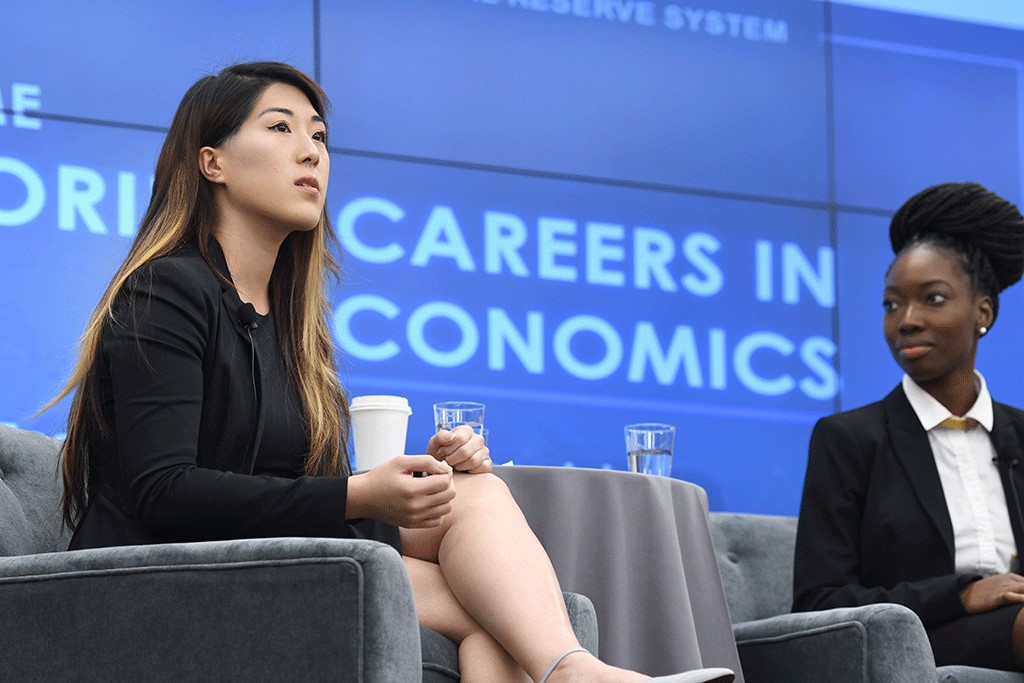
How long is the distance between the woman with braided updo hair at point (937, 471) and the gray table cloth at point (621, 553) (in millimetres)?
469

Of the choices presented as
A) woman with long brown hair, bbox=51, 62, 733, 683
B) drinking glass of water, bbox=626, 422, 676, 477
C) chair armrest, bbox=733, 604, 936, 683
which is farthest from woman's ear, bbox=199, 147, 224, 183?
chair armrest, bbox=733, 604, 936, 683

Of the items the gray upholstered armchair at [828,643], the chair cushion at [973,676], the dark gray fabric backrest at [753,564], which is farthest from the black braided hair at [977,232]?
the chair cushion at [973,676]

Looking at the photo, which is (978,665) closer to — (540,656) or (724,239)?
(540,656)

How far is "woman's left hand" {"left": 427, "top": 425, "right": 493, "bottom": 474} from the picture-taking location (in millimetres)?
2033

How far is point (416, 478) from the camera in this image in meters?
1.82

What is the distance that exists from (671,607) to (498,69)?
95.7 inches

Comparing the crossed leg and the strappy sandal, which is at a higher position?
the crossed leg

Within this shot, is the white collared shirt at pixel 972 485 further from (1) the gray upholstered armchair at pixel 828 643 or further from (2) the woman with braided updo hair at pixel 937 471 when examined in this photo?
(1) the gray upholstered armchair at pixel 828 643

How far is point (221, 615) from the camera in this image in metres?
1.58

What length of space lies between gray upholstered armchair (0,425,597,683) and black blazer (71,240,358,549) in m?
0.20

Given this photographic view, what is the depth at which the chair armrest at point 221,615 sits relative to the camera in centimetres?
154

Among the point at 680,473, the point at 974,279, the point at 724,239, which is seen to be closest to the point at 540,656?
the point at 974,279

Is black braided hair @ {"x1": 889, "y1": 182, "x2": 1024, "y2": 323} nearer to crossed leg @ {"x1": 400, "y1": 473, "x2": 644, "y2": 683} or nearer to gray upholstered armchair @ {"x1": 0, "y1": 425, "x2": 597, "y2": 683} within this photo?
crossed leg @ {"x1": 400, "y1": 473, "x2": 644, "y2": 683}

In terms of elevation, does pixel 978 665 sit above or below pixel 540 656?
below
